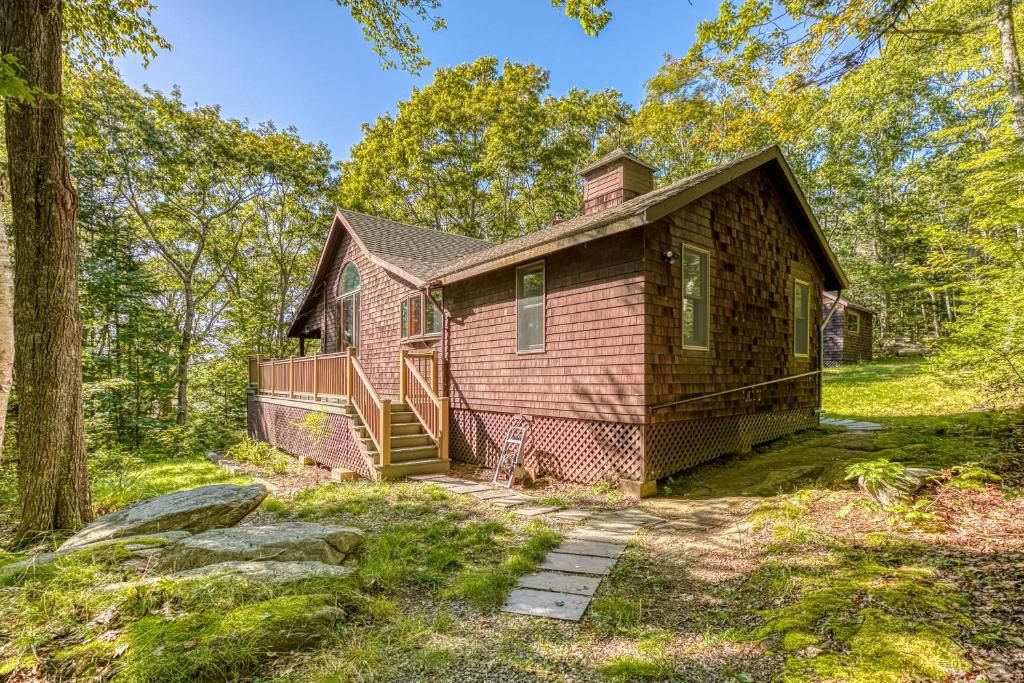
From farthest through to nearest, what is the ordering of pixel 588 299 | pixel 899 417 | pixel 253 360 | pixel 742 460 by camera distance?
pixel 253 360 → pixel 899 417 → pixel 742 460 → pixel 588 299

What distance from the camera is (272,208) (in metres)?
20.0

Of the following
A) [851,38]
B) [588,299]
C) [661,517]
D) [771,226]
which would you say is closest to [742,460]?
[661,517]

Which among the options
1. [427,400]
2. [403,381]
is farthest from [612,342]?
[403,381]

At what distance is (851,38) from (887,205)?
22.3m

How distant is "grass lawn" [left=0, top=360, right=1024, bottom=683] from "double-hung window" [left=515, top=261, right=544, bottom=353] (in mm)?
3441

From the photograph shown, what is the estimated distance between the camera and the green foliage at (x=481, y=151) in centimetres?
2178

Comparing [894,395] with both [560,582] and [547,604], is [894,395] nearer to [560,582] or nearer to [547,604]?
[560,582]

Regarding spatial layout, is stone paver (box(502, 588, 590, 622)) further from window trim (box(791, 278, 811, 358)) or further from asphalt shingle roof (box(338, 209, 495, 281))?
asphalt shingle roof (box(338, 209, 495, 281))

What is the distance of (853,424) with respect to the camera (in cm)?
943

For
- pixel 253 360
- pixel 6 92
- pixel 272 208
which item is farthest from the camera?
pixel 272 208

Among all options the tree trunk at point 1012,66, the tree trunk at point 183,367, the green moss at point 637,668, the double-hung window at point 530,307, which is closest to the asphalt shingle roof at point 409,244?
the double-hung window at point 530,307

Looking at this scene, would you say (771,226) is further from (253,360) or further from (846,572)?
(253,360)

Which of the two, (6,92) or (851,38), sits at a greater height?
(851,38)

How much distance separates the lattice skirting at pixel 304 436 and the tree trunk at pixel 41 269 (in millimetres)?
4197
